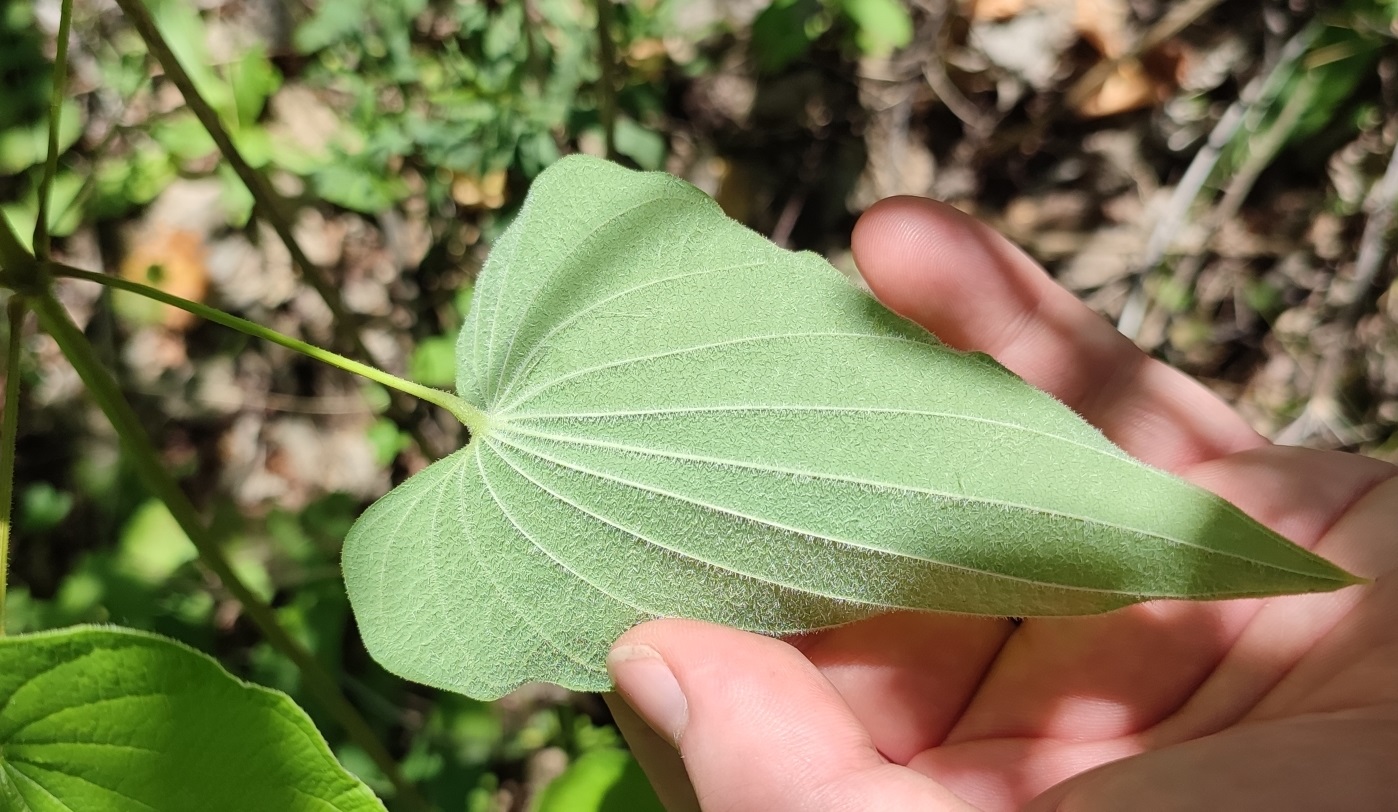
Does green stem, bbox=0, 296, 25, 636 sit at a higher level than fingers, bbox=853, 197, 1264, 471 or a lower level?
higher

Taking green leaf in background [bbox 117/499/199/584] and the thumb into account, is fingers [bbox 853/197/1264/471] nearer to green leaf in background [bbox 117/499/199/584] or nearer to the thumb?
the thumb

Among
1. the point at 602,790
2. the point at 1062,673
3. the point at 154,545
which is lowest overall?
the point at 602,790

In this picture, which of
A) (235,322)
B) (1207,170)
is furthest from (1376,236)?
(235,322)

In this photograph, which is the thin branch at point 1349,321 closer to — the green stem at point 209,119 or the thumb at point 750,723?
the thumb at point 750,723

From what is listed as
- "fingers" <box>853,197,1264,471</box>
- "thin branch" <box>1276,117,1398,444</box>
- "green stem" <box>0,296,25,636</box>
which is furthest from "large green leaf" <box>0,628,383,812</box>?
"thin branch" <box>1276,117,1398,444</box>

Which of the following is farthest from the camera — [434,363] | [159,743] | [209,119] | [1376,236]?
[1376,236]

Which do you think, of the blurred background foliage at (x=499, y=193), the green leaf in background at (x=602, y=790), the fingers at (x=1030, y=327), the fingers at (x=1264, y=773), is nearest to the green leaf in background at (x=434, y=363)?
the blurred background foliage at (x=499, y=193)

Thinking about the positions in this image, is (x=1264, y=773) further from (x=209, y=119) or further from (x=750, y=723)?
(x=209, y=119)
